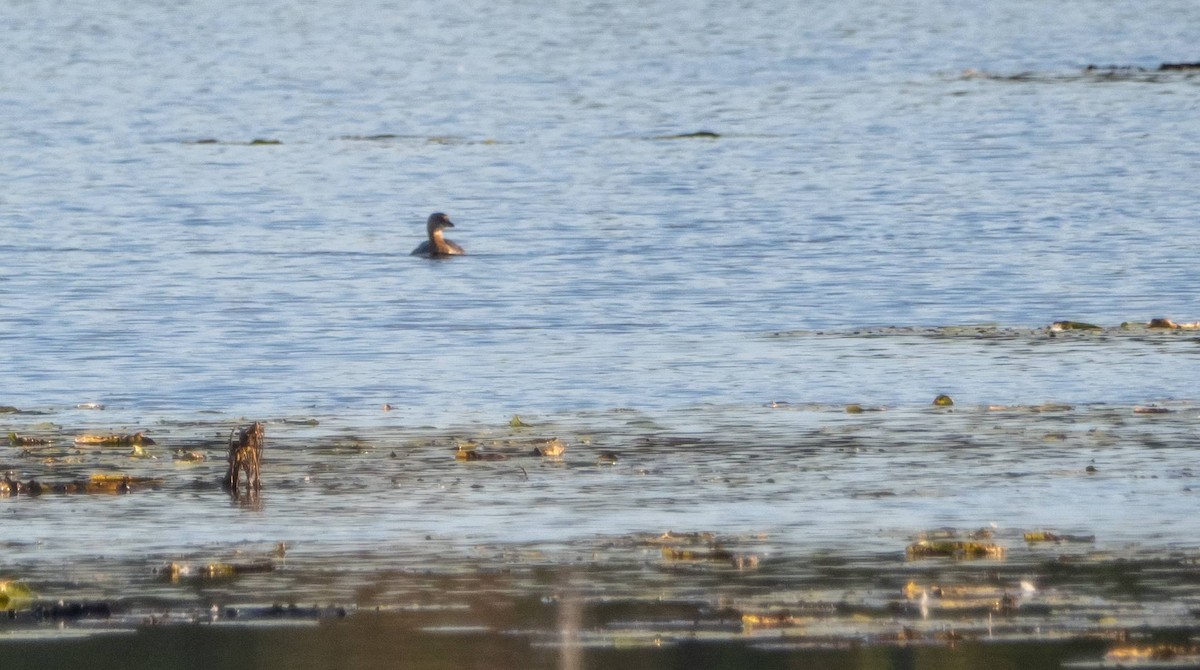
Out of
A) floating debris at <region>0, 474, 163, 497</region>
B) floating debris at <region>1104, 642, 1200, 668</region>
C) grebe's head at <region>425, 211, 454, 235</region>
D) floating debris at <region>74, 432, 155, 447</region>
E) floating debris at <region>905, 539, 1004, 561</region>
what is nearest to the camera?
floating debris at <region>1104, 642, 1200, 668</region>

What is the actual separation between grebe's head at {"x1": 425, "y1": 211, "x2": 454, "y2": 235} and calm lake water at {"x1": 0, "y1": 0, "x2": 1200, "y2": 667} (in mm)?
471

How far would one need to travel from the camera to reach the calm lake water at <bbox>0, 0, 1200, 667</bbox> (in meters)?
12.5

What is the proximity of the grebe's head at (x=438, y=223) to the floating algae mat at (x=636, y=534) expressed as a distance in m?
12.6

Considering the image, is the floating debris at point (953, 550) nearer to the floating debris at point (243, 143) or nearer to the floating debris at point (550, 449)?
the floating debris at point (550, 449)

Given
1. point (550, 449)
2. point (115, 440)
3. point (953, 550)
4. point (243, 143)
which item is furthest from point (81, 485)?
point (243, 143)

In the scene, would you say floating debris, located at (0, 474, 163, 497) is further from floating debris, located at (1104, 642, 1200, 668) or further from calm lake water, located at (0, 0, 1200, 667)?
floating debris, located at (1104, 642, 1200, 668)

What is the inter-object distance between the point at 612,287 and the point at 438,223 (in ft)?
16.2

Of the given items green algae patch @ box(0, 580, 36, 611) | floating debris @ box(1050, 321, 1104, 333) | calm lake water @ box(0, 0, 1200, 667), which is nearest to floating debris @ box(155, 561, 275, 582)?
calm lake water @ box(0, 0, 1200, 667)

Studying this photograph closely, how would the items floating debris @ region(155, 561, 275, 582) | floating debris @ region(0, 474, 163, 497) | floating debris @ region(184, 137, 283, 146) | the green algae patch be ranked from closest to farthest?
the green algae patch < floating debris @ region(155, 561, 275, 582) < floating debris @ region(0, 474, 163, 497) < floating debris @ region(184, 137, 283, 146)

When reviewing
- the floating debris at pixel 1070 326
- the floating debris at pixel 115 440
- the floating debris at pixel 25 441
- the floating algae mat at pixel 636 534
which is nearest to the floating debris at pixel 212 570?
the floating algae mat at pixel 636 534

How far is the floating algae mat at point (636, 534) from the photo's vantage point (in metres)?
9.57

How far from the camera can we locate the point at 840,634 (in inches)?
370

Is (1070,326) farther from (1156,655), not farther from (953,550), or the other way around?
(1156,655)

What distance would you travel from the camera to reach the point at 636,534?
11398 millimetres
